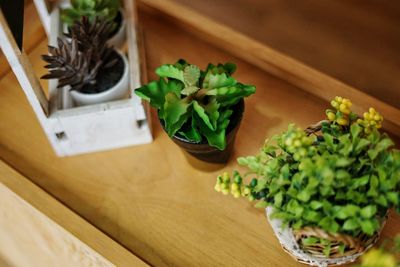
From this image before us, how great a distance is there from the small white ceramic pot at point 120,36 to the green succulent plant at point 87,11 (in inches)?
1.9

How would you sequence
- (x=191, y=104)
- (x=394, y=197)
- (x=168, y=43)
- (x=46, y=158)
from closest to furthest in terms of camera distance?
1. (x=394, y=197)
2. (x=191, y=104)
3. (x=46, y=158)
4. (x=168, y=43)

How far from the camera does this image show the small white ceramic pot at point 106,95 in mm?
923

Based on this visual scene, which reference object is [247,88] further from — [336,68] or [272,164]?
[336,68]

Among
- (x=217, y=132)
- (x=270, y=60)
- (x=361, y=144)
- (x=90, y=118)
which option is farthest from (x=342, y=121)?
(x=90, y=118)

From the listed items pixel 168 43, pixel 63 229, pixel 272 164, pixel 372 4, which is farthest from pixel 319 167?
pixel 372 4

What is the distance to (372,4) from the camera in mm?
1158

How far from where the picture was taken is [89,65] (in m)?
0.91

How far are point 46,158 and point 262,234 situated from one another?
39 cm

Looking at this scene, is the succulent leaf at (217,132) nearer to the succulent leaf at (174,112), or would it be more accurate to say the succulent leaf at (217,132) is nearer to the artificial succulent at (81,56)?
the succulent leaf at (174,112)

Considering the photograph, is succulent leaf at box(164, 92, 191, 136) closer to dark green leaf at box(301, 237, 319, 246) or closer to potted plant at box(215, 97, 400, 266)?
potted plant at box(215, 97, 400, 266)

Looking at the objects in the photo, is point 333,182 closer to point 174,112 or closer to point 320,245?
point 320,245

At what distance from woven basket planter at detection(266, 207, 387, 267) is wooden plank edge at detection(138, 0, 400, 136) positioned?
26cm

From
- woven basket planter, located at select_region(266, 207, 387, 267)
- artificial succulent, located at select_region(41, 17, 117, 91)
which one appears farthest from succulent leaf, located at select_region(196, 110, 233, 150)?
artificial succulent, located at select_region(41, 17, 117, 91)

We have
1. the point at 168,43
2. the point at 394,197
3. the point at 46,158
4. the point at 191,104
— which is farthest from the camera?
the point at 168,43
